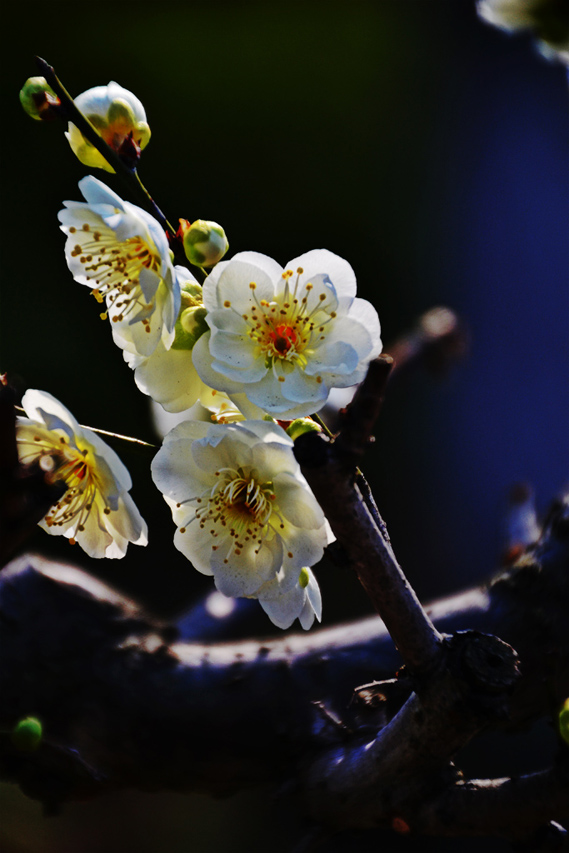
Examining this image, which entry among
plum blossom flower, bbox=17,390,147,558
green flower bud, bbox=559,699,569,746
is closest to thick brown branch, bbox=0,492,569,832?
green flower bud, bbox=559,699,569,746

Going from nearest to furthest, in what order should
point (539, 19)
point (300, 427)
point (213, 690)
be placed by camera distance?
point (539, 19), point (300, 427), point (213, 690)

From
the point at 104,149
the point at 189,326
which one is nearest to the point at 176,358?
the point at 189,326

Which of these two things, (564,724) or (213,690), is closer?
(564,724)

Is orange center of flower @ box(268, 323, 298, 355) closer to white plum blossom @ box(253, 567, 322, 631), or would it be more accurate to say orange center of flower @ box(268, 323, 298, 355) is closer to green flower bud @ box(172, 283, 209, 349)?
green flower bud @ box(172, 283, 209, 349)

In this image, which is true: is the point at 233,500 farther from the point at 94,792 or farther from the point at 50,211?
the point at 50,211

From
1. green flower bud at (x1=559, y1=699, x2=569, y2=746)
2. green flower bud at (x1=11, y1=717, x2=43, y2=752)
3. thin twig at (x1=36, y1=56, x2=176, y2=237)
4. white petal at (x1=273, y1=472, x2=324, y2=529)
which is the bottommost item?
green flower bud at (x1=559, y1=699, x2=569, y2=746)

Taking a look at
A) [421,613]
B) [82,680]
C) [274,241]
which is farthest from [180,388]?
[274,241]

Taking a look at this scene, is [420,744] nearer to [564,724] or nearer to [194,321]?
[564,724]
